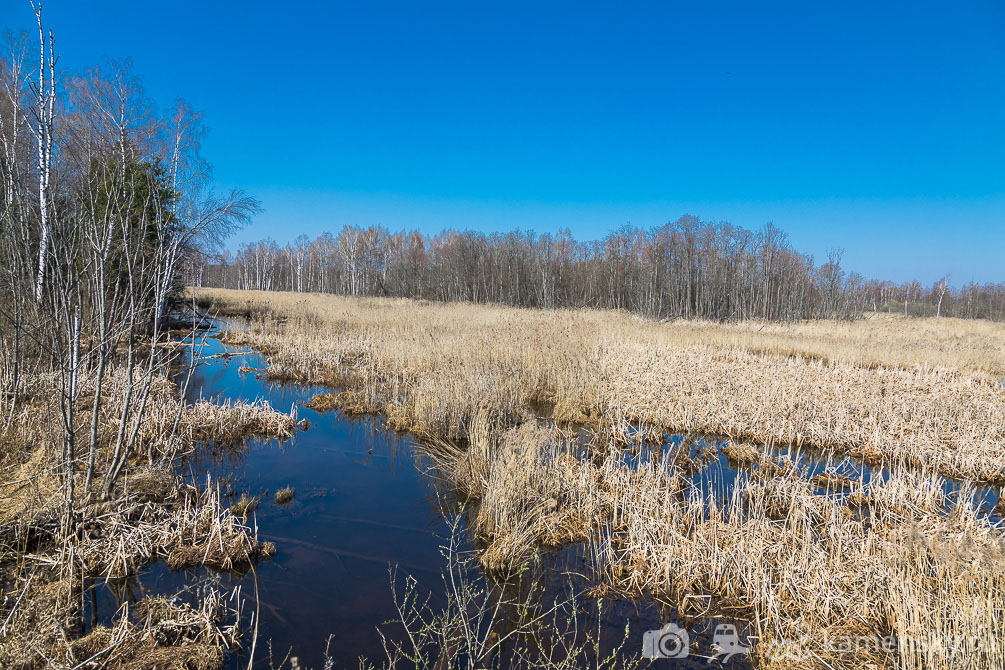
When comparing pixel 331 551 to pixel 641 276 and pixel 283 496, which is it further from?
pixel 641 276

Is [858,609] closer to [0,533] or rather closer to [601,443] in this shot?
[601,443]

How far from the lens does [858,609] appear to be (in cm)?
297

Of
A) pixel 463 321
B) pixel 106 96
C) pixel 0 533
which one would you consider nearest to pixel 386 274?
pixel 463 321

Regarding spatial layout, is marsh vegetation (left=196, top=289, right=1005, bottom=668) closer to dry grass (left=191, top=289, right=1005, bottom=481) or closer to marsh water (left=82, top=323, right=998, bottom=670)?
dry grass (left=191, top=289, right=1005, bottom=481)

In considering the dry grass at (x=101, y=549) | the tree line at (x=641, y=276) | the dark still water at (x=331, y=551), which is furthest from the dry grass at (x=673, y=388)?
the tree line at (x=641, y=276)

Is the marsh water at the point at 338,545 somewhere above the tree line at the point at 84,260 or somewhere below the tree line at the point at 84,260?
below

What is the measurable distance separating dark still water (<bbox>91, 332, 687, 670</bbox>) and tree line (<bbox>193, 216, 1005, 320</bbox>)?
27.1 meters

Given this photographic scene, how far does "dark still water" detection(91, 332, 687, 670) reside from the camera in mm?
3078

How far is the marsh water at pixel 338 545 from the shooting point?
3.07 metres

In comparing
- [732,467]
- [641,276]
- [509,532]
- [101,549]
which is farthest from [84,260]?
[641,276]

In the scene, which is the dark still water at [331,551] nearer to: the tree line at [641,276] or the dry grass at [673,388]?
the dry grass at [673,388]

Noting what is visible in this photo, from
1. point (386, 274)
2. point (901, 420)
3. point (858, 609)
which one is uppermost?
point (386, 274)

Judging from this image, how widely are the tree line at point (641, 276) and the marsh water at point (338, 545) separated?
26777mm

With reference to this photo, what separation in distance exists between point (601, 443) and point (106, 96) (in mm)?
11601
